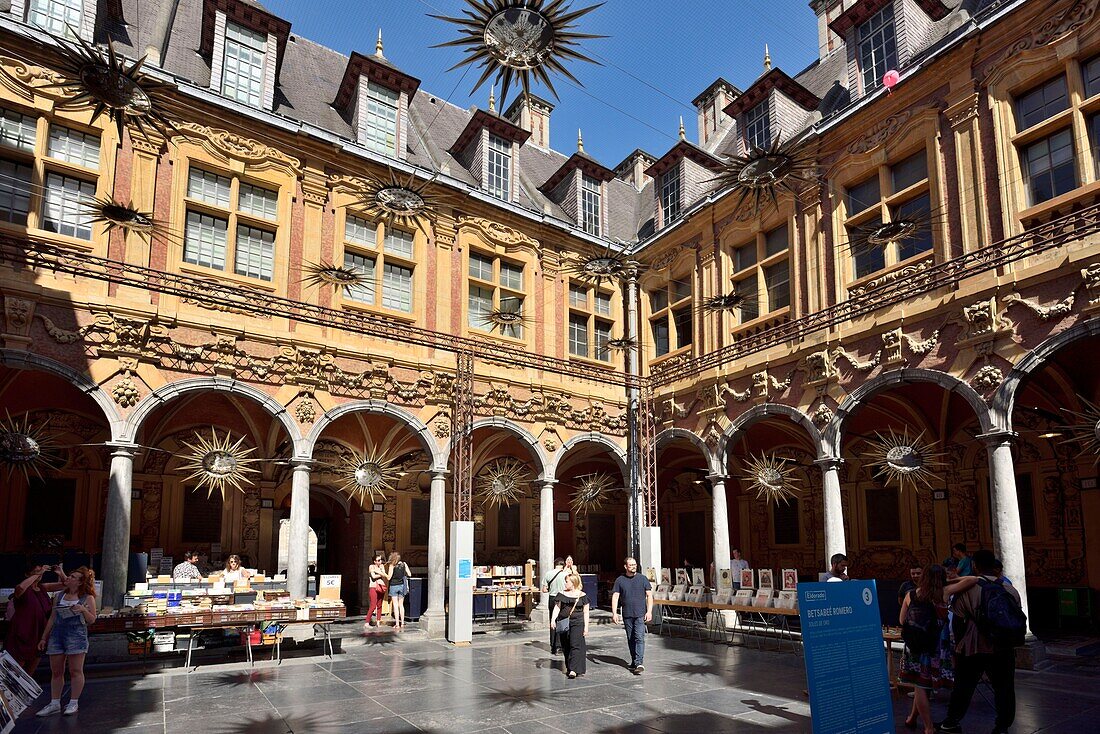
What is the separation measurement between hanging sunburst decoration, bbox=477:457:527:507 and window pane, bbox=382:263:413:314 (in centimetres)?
480

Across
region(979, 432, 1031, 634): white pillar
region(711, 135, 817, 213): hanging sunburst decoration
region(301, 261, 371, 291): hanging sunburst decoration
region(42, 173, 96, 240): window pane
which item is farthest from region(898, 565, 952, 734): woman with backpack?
region(42, 173, 96, 240): window pane

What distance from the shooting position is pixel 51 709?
23.9 ft

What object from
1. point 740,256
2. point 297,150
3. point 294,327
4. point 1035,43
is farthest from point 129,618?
point 1035,43

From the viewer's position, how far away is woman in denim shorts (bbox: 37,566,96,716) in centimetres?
724

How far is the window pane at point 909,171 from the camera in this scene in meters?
13.2

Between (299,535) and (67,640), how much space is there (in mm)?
5703

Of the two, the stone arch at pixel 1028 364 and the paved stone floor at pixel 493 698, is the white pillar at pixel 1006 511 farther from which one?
the paved stone floor at pixel 493 698

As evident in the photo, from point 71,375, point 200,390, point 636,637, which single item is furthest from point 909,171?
point 71,375

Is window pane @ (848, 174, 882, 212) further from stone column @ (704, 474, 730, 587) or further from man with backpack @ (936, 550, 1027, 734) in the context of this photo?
man with backpack @ (936, 550, 1027, 734)

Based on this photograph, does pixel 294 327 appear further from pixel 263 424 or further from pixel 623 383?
pixel 623 383

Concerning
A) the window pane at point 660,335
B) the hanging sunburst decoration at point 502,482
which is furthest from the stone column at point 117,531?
the window pane at point 660,335

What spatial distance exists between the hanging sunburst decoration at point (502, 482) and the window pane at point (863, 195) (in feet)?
31.3

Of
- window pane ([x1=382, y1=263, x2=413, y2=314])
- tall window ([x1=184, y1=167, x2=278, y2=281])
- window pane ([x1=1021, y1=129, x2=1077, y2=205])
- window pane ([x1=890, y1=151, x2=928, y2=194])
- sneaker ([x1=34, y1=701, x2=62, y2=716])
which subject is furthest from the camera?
window pane ([x1=382, y1=263, x2=413, y2=314])

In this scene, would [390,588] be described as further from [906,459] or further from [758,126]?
[758,126]
